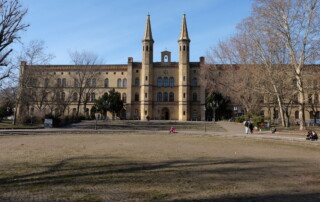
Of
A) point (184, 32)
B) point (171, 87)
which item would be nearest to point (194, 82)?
point (171, 87)

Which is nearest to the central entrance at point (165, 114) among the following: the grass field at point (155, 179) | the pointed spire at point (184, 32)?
the pointed spire at point (184, 32)

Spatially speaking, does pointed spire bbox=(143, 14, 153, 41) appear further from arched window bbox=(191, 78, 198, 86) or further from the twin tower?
arched window bbox=(191, 78, 198, 86)

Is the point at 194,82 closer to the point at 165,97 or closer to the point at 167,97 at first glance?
the point at 167,97

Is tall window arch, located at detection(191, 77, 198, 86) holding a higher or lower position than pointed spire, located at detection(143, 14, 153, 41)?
lower

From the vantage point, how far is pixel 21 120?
33.0 meters

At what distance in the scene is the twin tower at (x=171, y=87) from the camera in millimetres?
52125

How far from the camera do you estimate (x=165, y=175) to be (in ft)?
23.9

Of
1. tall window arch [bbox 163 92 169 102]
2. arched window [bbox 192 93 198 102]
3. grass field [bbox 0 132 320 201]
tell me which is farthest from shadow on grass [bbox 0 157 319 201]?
tall window arch [bbox 163 92 169 102]

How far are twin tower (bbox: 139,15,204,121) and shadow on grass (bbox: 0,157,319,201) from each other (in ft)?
138

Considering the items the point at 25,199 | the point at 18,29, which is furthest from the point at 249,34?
the point at 25,199

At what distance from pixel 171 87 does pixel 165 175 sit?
4771cm

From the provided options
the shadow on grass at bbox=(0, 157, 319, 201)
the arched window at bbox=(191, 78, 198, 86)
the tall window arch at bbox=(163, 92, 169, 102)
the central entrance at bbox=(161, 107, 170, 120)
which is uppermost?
the arched window at bbox=(191, 78, 198, 86)

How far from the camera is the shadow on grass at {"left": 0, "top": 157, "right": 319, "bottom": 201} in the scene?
5906 mm

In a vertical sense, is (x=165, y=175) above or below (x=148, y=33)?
below
